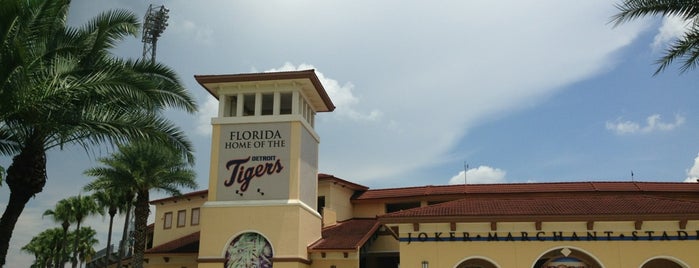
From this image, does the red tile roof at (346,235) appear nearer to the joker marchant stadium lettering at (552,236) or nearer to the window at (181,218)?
the joker marchant stadium lettering at (552,236)

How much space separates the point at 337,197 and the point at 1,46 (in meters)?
24.0

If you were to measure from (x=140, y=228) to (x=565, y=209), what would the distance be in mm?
21811

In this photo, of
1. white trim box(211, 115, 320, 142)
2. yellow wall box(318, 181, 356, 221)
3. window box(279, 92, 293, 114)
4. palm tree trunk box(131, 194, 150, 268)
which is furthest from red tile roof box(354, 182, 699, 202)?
palm tree trunk box(131, 194, 150, 268)

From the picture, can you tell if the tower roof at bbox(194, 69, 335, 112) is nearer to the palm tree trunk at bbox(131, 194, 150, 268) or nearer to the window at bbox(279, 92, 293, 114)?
the window at bbox(279, 92, 293, 114)

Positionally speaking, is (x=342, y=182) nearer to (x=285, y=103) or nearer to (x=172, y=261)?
(x=285, y=103)

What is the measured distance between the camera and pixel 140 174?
34250 mm

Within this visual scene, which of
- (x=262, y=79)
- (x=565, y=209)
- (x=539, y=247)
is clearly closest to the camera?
(x=539, y=247)

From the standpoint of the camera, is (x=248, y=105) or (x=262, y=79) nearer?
(x=262, y=79)

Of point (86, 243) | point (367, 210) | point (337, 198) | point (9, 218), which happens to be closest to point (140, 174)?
point (337, 198)

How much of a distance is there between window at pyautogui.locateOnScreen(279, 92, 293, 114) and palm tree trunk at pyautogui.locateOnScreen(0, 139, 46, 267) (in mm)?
15762

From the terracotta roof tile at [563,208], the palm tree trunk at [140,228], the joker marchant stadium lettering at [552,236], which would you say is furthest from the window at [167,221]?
the joker marchant stadium lettering at [552,236]

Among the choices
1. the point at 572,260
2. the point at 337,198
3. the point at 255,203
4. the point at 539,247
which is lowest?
the point at 572,260

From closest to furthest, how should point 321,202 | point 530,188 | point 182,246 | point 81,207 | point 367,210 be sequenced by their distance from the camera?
point 182,246 < point 530,188 < point 321,202 < point 367,210 < point 81,207

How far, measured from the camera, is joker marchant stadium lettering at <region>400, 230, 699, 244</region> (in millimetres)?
23203
